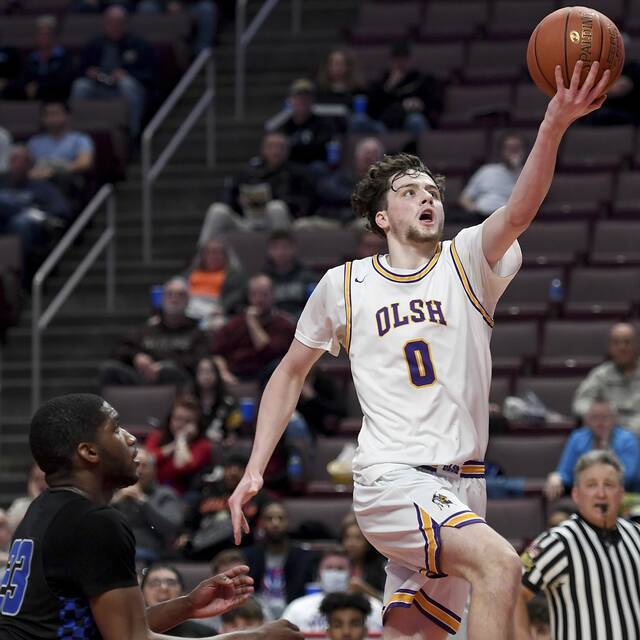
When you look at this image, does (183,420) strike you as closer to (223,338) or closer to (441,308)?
(223,338)

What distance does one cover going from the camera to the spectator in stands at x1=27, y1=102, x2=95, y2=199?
13922mm

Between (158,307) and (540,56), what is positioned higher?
(540,56)

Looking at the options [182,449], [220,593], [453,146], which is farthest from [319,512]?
[220,593]

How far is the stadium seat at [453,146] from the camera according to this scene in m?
13.5

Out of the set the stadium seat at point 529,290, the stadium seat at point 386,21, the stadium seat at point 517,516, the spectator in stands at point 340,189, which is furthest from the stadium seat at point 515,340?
the stadium seat at point 386,21

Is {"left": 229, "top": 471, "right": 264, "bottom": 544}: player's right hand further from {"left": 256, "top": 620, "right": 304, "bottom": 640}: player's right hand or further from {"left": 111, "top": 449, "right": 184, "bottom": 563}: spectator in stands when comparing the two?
{"left": 111, "top": 449, "right": 184, "bottom": 563}: spectator in stands

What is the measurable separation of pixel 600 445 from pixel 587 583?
10.8 ft

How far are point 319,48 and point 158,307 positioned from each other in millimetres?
4675

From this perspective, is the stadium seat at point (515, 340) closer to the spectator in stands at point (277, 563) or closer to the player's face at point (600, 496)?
the spectator in stands at point (277, 563)

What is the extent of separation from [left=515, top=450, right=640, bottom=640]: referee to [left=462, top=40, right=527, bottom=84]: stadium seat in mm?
8269

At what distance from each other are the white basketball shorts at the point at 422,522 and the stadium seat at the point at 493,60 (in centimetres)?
955

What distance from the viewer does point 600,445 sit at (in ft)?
32.2

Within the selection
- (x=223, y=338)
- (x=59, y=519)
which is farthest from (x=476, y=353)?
(x=223, y=338)

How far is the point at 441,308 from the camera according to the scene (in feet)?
17.4
